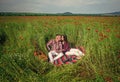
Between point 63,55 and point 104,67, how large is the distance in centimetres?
60

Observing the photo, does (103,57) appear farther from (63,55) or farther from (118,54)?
(63,55)

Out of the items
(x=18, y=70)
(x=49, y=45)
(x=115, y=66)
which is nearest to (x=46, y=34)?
(x=49, y=45)

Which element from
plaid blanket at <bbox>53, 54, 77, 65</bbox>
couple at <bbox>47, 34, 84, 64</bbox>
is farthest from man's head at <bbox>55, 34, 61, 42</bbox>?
plaid blanket at <bbox>53, 54, 77, 65</bbox>

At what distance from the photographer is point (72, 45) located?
2902 mm

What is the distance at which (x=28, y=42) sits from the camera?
291 centimetres

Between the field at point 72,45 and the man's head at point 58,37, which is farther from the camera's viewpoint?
the man's head at point 58,37

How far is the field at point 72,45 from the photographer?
2346 millimetres

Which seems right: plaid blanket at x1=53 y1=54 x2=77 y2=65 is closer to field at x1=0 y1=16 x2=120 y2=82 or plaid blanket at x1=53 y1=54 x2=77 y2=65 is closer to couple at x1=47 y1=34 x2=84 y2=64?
couple at x1=47 y1=34 x2=84 y2=64

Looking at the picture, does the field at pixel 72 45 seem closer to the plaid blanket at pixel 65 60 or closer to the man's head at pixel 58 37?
the man's head at pixel 58 37

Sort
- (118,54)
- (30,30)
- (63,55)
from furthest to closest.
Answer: (30,30)
(63,55)
(118,54)

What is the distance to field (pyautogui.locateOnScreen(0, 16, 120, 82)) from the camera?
2346mm

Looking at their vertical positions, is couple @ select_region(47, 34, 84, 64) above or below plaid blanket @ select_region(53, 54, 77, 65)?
above

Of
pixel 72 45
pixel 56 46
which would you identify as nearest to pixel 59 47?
pixel 56 46

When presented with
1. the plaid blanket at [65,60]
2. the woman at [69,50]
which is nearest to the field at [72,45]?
the woman at [69,50]
